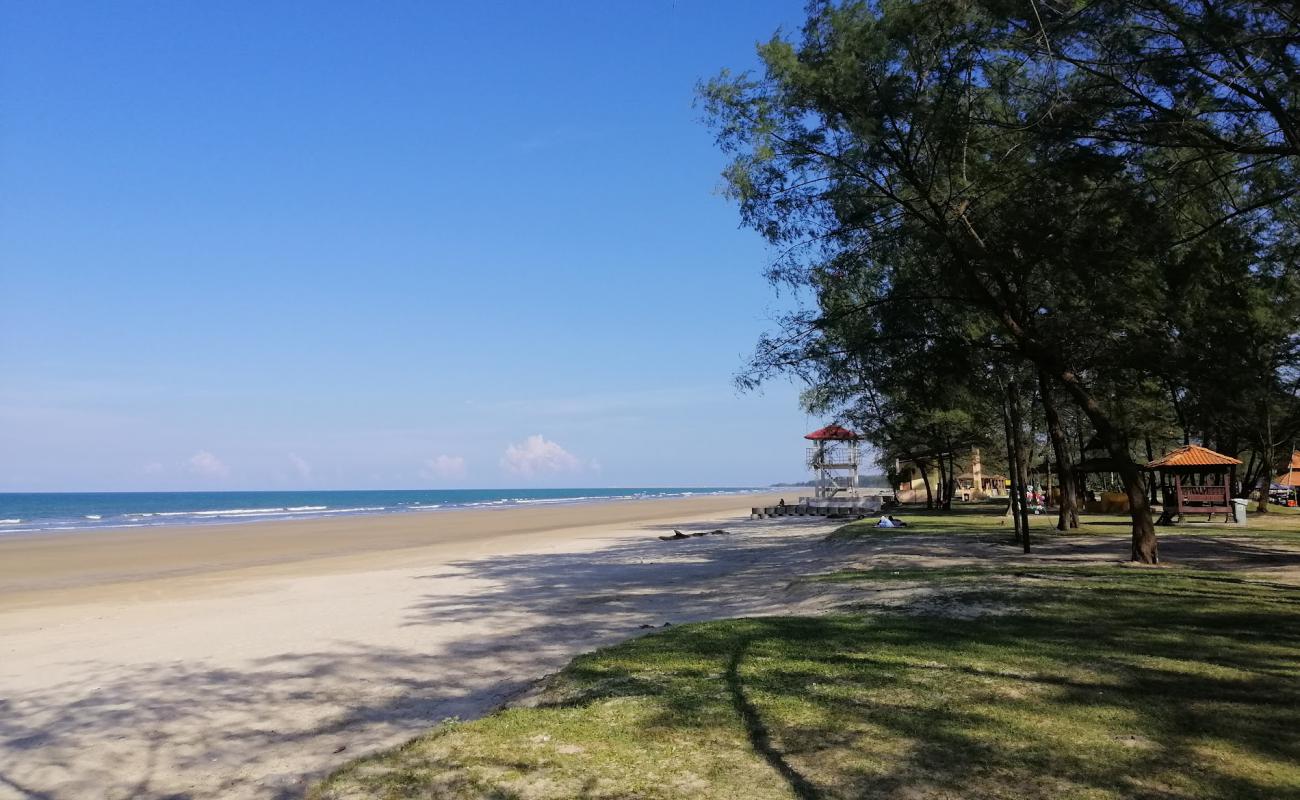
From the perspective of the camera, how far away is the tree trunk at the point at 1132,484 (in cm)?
1311

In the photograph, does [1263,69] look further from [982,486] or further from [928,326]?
[982,486]

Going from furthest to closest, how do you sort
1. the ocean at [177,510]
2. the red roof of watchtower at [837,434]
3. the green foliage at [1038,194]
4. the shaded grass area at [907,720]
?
the ocean at [177,510] < the red roof of watchtower at [837,434] < the green foliage at [1038,194] < the shaded grass area at [907,720]

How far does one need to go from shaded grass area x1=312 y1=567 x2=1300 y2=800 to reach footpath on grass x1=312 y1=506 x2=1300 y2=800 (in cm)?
2

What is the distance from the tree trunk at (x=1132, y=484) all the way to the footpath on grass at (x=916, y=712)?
11.6 ft

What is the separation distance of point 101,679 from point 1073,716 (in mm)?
9868

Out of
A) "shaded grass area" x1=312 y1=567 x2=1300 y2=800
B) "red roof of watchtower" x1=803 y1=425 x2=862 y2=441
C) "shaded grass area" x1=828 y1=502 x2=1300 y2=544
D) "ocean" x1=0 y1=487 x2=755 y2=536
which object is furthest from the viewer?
"ocean" x1=0 y1=487 x2=755 y2=536

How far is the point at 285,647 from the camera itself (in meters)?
10.7

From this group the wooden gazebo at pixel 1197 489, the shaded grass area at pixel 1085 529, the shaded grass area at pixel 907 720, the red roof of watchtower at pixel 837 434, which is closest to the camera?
the shaded grass area at pixel 907 720

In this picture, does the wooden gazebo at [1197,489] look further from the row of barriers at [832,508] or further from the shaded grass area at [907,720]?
the shaded grass area at [907,720]

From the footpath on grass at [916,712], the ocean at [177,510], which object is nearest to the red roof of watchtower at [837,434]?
the footpath on grass at [916,712]

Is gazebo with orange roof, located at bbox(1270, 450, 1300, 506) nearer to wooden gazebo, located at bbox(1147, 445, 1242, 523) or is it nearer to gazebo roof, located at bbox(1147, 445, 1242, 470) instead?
wooden gazebo, located at bbox(1147, 445, 1242, 523)

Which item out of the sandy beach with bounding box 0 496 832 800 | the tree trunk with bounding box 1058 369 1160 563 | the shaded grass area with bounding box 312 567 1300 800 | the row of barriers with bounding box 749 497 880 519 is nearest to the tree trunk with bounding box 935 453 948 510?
the row of barriers with bounding box 749 497 880 519

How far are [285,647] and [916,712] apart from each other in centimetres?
846

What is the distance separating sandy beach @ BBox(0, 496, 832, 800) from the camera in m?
6.54
